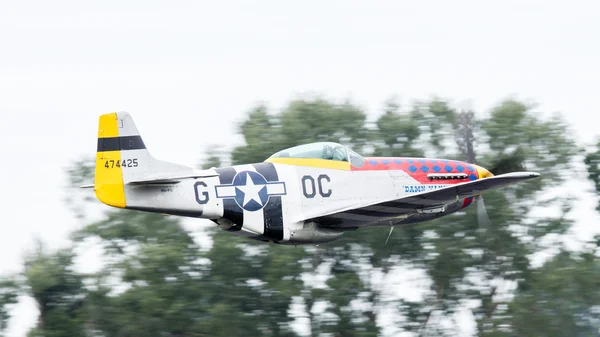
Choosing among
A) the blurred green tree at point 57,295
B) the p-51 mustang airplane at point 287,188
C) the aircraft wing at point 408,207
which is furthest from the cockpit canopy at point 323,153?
the blurred green tree at point 57,295

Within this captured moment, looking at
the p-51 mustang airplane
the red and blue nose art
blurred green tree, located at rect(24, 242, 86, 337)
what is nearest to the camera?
the p-51 mustang airplane

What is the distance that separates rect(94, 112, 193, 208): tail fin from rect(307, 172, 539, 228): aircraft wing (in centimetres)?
294

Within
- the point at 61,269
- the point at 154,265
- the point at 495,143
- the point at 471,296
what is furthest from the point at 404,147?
the point at 61,269

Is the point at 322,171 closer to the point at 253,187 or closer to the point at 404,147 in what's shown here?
the point at 253,187

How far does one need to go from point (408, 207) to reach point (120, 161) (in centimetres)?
520

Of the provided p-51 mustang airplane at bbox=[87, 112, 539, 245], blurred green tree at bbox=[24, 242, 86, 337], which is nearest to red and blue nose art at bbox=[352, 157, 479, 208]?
p-51 mustang airplane at bbox=[87, 112, 539, 245]

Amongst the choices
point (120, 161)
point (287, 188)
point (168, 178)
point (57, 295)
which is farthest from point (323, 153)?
point (57, 295)

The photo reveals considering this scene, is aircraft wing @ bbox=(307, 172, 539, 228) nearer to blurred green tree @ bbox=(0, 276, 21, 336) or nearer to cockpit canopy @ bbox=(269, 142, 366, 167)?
cockpit canopy @ bbox=(269, 142, 366, 167)

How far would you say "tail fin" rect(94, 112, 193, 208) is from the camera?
19125 mm

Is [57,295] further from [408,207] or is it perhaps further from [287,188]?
[408,207]

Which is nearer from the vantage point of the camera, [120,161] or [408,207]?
[120,161]

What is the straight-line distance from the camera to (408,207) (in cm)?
2003

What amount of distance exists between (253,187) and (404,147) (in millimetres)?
19709

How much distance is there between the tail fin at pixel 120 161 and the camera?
1912cm
